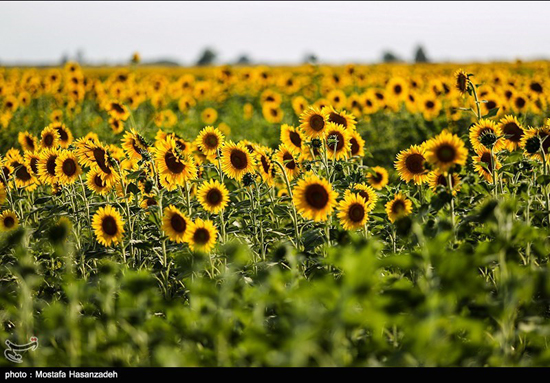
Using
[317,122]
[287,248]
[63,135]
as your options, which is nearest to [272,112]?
[63,135]

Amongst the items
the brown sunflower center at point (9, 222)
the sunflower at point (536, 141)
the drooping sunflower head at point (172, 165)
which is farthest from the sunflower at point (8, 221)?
the sunflower at point (536, 141)

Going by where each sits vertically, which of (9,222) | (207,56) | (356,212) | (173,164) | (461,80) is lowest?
(9,222)

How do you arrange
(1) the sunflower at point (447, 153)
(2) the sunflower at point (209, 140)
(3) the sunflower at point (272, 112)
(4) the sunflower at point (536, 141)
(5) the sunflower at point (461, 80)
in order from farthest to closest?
Answer: (3) the sunflower at point (272, 112) → (2) the sunflower at point (209, 140) → (5) the sunflower at point (461, 80) → (4) the sunflower at point (536, 141) → (1) the sunflower at point (447, 153)

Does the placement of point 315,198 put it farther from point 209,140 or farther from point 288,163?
point 209,140

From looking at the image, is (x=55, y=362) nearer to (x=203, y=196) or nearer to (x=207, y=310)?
(x=207, y=310)

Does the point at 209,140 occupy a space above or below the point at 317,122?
below

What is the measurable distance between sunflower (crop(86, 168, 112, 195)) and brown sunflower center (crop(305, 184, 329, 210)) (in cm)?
153

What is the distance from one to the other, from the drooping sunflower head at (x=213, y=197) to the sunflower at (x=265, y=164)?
346 millimetres

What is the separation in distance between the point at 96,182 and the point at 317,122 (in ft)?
5.41

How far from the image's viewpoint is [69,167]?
411 centimetres

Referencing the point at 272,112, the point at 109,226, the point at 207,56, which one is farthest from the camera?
the point at 207,56

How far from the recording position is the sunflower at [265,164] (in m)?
4.03

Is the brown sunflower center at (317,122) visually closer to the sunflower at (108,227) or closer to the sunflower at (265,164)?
the sunflower at (265,164)

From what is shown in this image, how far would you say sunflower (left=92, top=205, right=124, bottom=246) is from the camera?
374cm
